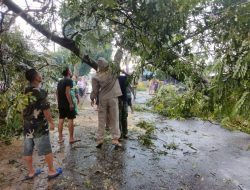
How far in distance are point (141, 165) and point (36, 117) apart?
228 centimetres

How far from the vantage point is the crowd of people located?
5070 millimetres

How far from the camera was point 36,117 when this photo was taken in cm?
507

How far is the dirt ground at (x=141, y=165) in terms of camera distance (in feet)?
17.2

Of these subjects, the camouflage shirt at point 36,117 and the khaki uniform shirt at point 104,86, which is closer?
the camouflage shirt at point 36,117

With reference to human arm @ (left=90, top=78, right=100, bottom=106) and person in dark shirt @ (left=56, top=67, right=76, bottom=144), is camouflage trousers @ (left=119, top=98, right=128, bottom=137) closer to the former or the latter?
human arm @ (left=90, top=78, right=100, bottom=106)

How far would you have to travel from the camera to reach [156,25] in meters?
3.75

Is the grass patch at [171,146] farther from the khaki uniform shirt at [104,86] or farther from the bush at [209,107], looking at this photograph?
the bush at [209,107]

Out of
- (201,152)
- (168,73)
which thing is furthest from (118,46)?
(201,152)

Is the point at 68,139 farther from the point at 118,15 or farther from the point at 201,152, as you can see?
the point at 118,15

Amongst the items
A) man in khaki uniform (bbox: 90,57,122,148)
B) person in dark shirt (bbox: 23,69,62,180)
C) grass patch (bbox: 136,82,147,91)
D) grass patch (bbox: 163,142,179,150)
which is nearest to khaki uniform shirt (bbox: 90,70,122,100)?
man in khaki uniform (bbox: 90,57,122,148)

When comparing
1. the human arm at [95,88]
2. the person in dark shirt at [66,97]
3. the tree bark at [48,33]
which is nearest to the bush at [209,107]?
the tree bark at [48,33]

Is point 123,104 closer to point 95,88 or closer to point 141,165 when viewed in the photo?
point 95,88

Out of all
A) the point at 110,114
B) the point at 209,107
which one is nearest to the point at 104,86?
the point at 110,114

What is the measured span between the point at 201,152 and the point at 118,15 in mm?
4190
